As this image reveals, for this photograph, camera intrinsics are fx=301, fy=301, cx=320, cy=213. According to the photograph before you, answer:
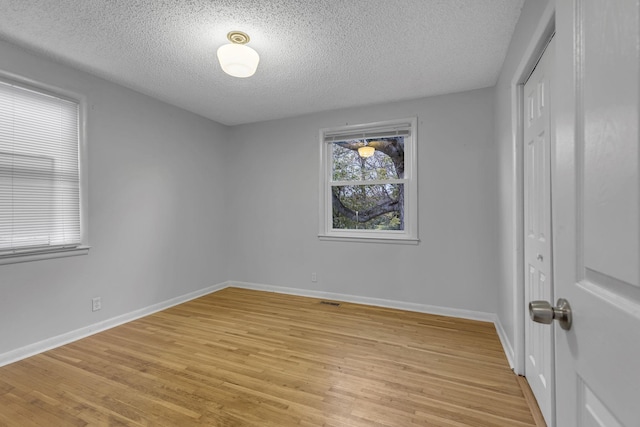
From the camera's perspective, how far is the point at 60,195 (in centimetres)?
273

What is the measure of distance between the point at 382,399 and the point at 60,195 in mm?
3174

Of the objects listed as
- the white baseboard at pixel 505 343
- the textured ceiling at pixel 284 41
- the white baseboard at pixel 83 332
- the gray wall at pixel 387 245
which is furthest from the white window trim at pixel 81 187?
the white baseboard at pixel 505 343

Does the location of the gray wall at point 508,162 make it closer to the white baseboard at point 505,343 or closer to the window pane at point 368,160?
the white baseboard at point 505,343

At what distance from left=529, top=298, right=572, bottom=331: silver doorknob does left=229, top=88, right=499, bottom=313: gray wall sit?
8.64ft

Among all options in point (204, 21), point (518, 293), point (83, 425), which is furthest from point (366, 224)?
point (83, 425)

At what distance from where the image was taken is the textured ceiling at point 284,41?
2.00 metres

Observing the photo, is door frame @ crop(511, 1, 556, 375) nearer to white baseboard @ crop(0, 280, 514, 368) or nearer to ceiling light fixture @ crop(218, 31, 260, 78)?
white baseboard @ crop(0, 280, 514, 368)

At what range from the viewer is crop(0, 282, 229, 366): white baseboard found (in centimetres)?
243

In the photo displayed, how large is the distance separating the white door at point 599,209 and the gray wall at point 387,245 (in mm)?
2633

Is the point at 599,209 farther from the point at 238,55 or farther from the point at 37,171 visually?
the point at 37,171

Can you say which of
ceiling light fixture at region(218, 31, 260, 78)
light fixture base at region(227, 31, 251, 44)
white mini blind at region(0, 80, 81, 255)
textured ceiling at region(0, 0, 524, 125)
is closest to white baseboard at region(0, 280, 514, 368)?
white mini blind at region(0, 80, 81, 255)

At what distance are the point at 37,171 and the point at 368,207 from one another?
11.0ft

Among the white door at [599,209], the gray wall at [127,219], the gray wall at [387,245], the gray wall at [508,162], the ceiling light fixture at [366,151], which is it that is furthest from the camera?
the ceiling light fixture at [366,151]

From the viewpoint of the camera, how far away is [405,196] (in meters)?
3.69
